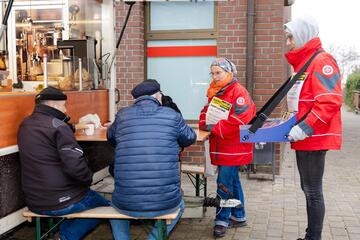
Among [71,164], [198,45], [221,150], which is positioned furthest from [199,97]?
[71,164]

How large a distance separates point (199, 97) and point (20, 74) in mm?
2789

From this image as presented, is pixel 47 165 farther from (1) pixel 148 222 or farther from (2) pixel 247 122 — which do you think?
(2) pixel 247 122

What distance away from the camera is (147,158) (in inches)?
130

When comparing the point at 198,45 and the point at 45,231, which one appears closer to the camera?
the point at 45,231

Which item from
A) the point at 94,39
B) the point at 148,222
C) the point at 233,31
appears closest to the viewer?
the point at 148,222

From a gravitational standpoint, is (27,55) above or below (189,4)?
below

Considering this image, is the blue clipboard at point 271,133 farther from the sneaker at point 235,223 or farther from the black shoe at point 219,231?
the sneaker at point 235,223

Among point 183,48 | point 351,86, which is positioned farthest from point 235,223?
point 351,86

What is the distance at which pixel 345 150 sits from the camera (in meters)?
10.1

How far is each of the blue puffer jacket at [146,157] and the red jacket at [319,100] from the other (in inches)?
38.6

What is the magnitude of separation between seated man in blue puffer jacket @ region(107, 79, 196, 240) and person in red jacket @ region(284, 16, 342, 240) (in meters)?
0.94

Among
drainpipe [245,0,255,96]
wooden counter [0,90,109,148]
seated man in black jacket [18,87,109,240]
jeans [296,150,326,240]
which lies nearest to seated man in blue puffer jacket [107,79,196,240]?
seated man in black jacket [18,87,109,240]

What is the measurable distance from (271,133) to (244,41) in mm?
3414

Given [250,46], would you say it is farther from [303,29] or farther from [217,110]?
[303,29]
